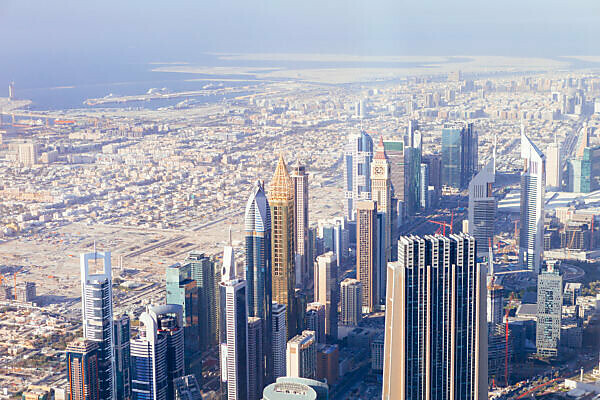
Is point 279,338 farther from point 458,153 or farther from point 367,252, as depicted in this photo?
point 458,153

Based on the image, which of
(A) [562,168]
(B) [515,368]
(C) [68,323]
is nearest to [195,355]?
(C) [68,323]

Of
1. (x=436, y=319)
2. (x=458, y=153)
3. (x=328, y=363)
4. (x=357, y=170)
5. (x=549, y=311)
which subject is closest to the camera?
(x=436, y=319)

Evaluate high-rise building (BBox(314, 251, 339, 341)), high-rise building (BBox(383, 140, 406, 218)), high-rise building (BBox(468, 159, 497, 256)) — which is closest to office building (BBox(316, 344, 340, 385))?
high-rise building (BBox(314, 251, 339, 341))

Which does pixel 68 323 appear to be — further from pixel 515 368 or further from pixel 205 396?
pixel 515 368

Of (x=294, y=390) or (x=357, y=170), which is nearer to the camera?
(x=294, y=390)

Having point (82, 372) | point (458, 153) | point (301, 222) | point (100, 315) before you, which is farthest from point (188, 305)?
point (458, 153)

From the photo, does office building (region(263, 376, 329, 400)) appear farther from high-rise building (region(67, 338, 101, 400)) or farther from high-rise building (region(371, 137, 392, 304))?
high-rise building (region(371, 137, 392, 304))

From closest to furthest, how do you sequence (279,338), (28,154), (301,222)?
(279,338) → (28,154) → (301,222)
